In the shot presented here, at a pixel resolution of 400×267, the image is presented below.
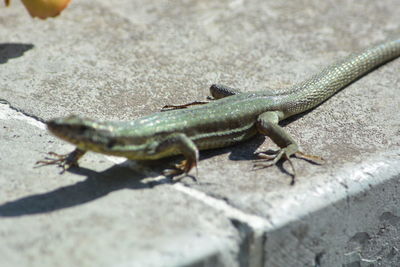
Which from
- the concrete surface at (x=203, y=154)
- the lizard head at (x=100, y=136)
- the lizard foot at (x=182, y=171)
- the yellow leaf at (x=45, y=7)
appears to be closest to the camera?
the concrete surface at (x=203, y=154)

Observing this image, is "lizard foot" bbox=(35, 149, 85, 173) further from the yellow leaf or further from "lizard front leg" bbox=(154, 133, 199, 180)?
the yellow leaf

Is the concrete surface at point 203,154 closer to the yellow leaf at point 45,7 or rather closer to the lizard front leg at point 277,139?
the lizard front leg at point 277,139

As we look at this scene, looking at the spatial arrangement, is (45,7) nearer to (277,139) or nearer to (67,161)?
(67,161)

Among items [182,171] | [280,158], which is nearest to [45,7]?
[182,171]

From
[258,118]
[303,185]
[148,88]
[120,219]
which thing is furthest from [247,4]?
[120,219]

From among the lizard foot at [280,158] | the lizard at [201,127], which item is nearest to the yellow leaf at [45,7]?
the lizard at [201,127]

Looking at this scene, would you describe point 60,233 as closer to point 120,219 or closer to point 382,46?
point 120,219

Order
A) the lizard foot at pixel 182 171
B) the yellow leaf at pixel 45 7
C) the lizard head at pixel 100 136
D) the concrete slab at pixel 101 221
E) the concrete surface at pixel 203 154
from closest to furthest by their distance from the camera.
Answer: the concrete slab at pixel 101 221
the concrete surface at pixel 203 154
the lizard head at pixel 100 136
the lizard foot at pixel 182 171
the yellow leaf at pixel 45 7

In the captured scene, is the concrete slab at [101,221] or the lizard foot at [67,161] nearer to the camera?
the concrete slab at [101,221]
